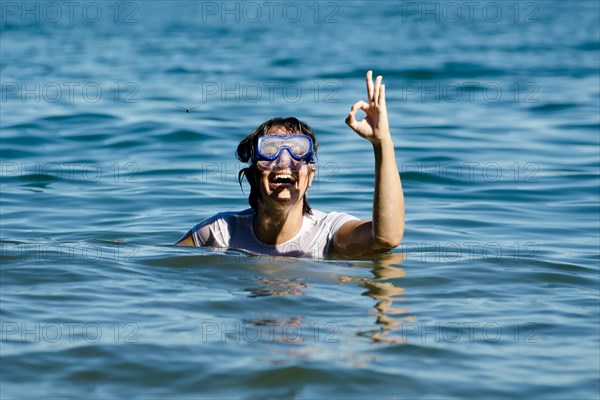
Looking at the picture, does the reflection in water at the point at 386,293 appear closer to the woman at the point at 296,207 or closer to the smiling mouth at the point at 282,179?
the woman at the point at 296,207

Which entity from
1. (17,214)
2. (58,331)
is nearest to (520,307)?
(58,331)

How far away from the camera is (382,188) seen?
223 inches

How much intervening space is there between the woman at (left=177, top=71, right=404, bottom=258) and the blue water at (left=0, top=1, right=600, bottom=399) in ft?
0.60

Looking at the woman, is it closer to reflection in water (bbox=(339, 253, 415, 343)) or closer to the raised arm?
the raised arm

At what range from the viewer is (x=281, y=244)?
664cm

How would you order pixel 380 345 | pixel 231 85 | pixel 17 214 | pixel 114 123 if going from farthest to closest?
pixel 231 85, pixel 114 123, pixel 17 214, pixel 380 345

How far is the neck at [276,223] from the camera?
645 centimetres

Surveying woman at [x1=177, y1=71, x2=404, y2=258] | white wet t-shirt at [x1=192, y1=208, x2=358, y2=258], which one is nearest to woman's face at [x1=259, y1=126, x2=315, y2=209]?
woman at [x1=177, y1=71, x2=404, y2=258]

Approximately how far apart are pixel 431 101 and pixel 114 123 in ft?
18.1

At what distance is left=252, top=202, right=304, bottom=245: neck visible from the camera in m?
6.45

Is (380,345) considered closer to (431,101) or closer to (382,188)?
(382,188)

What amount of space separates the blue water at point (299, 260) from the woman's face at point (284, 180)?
477 mm

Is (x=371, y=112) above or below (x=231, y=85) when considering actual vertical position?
below

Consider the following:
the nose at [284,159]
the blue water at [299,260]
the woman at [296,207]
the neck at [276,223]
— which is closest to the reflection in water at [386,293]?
the blue water at [299,260]
